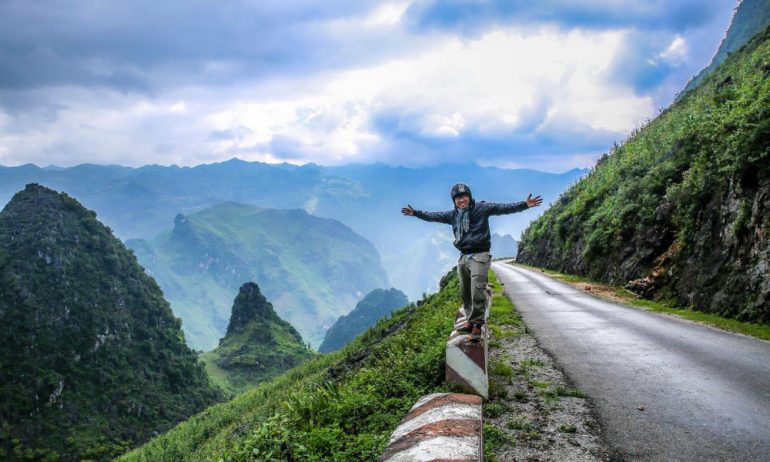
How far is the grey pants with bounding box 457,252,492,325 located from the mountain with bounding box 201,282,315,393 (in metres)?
120

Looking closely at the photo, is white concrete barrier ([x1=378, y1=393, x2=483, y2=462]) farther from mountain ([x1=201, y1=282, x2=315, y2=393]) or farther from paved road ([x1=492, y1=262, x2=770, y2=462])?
mountain ([x1=201, y1=282, x2=315, y2=393])

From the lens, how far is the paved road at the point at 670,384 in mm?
5059

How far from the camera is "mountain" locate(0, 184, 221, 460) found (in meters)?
74.8

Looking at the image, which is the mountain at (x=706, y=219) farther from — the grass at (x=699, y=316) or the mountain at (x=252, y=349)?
the mountain at (x=252, y=349)

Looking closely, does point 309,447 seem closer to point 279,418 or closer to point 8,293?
point 279,418

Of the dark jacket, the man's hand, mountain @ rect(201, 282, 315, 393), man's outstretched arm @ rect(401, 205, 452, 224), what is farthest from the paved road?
mountain @ rect(201, 282, 315, 393)

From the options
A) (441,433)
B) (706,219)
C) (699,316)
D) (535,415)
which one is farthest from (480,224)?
(706,219)

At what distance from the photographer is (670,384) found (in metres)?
7.32

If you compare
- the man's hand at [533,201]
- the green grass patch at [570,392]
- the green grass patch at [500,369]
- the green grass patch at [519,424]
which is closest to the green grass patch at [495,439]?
the green grass patch at [519,424]

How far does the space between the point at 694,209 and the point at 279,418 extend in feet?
59.9

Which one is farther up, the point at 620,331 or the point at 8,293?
the point at 620,331

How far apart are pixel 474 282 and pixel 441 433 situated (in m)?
3.10

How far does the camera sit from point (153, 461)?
45.2 m

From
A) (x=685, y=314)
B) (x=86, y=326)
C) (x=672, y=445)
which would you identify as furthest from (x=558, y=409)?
(x=86, y=326)
